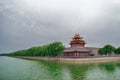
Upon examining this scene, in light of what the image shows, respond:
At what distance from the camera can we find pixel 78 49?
5725 centimetres

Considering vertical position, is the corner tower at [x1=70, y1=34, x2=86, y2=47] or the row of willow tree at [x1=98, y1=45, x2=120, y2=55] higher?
the corner tower at [x1=70, y1=34, x2=86, y2=47]

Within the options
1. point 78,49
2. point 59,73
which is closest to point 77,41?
point 78,49

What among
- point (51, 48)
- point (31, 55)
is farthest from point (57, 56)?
point (31, 55)

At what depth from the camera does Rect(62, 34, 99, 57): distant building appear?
187 feet

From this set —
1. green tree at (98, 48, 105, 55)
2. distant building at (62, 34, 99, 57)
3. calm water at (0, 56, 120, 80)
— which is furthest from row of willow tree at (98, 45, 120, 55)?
calm water at (0, 56, 120, 80)

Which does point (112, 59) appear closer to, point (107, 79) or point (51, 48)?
point (51, 48)

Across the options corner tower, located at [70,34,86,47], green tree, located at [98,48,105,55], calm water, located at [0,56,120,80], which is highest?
corner tower, located at [70,34,86,47]

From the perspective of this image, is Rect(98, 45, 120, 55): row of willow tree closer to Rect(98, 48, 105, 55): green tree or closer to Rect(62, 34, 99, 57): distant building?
Rect(98, 48, 105, 55): green tree

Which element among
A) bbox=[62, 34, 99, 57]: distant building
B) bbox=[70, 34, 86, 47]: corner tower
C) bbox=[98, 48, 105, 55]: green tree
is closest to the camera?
bbox=[62, 34, 99, 57]: distant building

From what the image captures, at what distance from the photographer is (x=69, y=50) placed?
2299 inches

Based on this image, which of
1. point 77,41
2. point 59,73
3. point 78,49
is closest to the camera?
point 59,73

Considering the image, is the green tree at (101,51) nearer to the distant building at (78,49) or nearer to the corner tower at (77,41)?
the distant building at (78,49)

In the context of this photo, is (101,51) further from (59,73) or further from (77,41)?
(59,73)

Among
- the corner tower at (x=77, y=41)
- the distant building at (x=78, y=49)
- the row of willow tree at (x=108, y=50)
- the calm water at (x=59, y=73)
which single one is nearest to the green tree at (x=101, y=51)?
the row of willow tree at (x=108, y=50)
